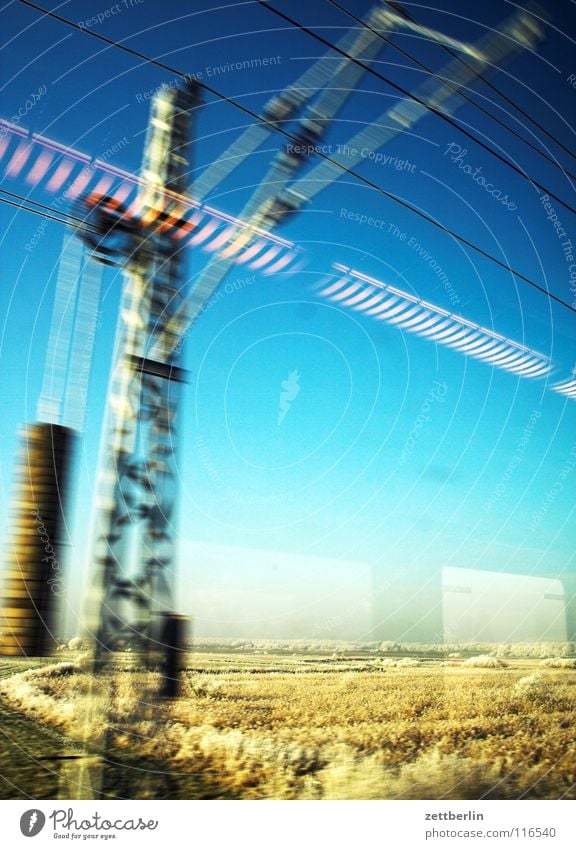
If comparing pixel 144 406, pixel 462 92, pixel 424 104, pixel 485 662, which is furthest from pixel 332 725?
pixel 462 92

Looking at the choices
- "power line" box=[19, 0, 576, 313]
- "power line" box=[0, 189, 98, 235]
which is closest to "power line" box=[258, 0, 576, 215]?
"power line" box=[19, 0, 576, 313]

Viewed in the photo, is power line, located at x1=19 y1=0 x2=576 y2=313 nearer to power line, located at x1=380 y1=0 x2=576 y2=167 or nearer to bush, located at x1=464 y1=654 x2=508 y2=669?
power line, located at x1=380 y1=0 x2=576 y2=167

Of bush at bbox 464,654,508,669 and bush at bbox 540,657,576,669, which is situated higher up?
bush at bbox 540,657,576,669

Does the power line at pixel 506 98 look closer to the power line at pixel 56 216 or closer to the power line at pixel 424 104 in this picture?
the power line at pixel 424 104
